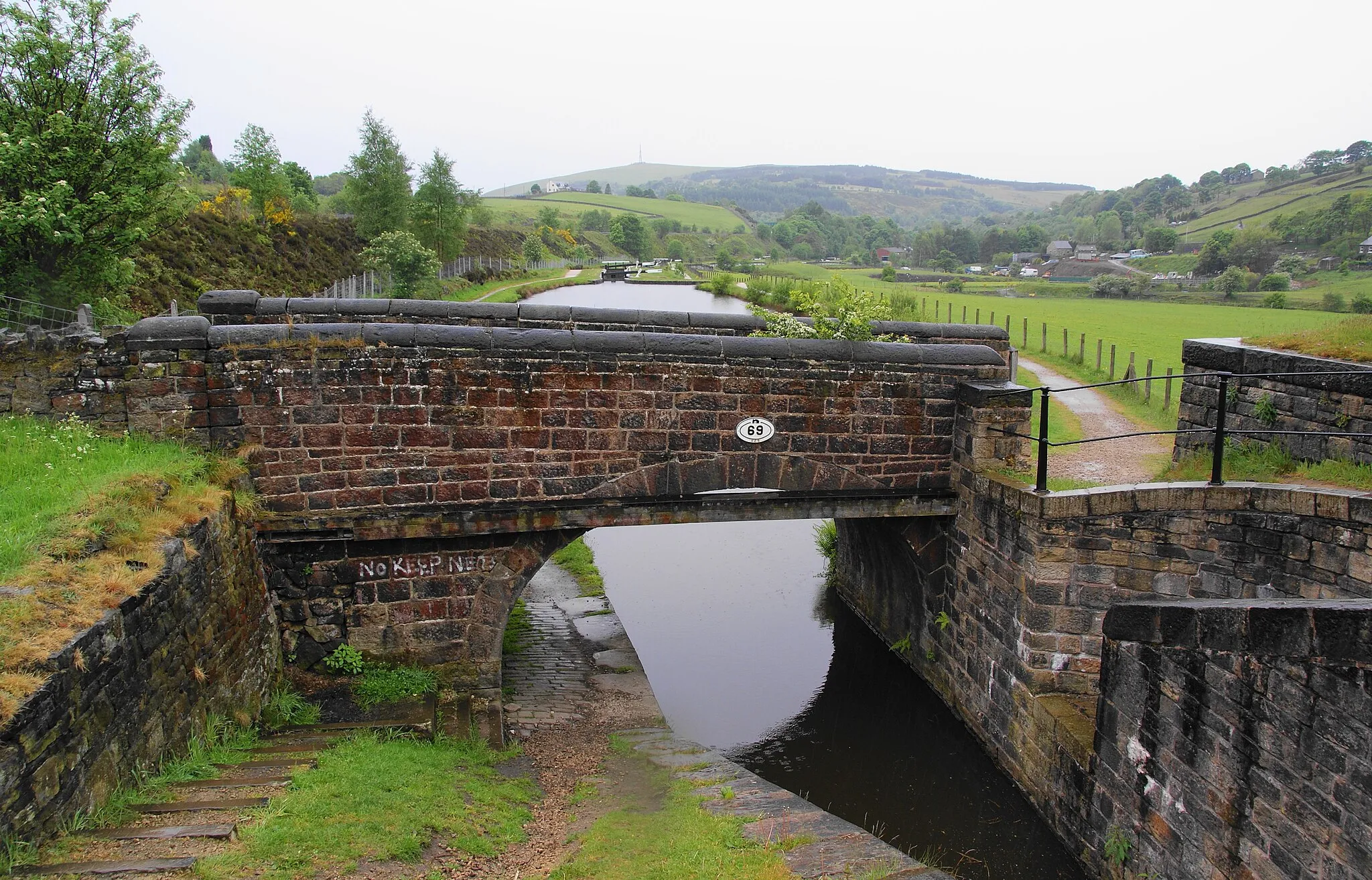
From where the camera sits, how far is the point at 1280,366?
878cm

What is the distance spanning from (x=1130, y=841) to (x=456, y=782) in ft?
17.8

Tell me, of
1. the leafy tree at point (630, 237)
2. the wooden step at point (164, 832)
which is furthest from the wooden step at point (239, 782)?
the leafy tree at point (630, 237)

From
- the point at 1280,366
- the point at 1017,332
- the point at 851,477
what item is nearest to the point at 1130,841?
the point at 851,477

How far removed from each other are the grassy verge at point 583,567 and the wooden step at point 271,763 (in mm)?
7591

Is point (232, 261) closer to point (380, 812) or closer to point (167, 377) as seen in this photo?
point (167, 377)

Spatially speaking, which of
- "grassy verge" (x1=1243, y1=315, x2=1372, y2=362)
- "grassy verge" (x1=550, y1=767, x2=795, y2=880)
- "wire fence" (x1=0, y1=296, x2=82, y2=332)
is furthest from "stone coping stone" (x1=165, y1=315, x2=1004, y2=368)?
"wire fence" (x1=0, y1=296, x2=82, y2=332)

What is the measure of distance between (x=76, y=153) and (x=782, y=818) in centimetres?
1328

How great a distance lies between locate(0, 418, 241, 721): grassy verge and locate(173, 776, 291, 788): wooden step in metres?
1.32

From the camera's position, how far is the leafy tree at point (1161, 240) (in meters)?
74.4

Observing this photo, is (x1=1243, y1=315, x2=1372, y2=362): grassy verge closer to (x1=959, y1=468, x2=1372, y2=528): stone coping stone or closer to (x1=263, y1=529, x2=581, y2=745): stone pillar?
(x1=959, y1=468, x2=1372, y2=528): stone coping stone

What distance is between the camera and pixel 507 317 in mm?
10953

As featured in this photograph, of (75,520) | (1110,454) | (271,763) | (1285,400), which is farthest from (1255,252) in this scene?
(75,520)

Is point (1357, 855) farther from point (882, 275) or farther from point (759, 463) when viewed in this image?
point (882, 275)

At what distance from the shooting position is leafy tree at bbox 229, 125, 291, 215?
102 feet
